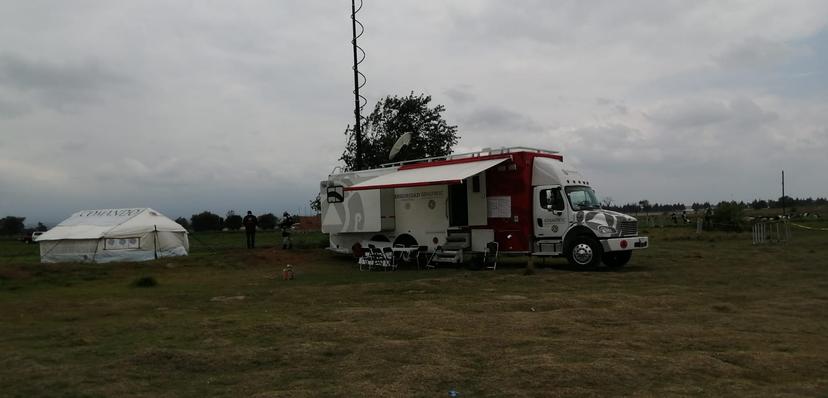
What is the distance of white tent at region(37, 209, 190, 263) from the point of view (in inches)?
803

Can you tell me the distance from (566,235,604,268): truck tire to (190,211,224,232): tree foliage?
33.4 meters

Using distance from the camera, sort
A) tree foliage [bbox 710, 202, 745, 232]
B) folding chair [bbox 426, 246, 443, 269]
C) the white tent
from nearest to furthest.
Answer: folding chair [bbox 426, 246, 443, 269] < the white tent < tree foliage [bbox 710, 202, 745, 232]

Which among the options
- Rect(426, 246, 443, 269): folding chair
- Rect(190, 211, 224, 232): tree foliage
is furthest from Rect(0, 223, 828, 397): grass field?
Rect(190, 211, 224, 232): tree foliage

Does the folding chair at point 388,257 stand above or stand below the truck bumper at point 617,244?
below

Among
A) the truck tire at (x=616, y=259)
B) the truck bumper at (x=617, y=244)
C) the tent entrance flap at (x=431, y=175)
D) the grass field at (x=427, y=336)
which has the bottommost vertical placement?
the grass field at (x=427, y=336)

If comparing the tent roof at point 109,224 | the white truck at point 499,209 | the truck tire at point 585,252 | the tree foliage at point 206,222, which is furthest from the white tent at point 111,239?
the tree foliage at point 206,222

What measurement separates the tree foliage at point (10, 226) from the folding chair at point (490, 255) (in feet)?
140

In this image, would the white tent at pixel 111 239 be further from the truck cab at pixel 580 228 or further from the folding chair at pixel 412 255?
the truck cab at pixel 580 228

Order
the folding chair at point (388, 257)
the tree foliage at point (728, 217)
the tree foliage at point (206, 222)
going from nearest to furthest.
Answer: the folding chair at point (388, 257) → the tree foliage at point (728, 217) → the tree foliage at point (206, 222)

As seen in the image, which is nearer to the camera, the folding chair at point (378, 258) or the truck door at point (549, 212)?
the truck door at point (549, 212)

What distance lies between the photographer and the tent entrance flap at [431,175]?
51.6ft

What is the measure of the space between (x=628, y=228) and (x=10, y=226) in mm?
46678

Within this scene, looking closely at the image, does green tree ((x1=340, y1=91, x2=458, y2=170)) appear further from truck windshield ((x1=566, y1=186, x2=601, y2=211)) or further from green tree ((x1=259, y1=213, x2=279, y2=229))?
green tree ((x1=259, y1=213, x2=279, y2=229))

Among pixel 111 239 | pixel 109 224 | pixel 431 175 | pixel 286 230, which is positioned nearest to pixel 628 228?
pixel 431 175
